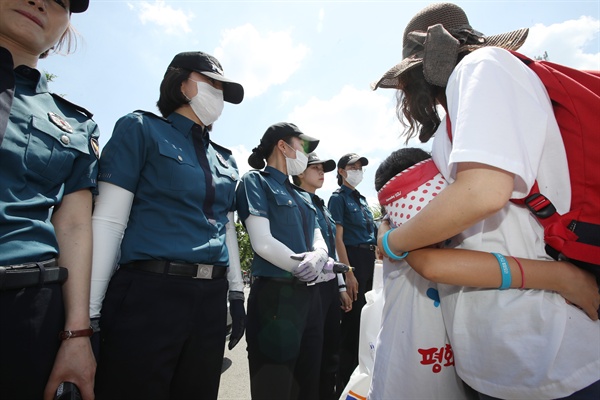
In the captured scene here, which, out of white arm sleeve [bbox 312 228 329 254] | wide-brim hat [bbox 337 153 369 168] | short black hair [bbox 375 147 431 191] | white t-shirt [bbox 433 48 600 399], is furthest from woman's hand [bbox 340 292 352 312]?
white t-shirt [bbox 433 48 600 399]

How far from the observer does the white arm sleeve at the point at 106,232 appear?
5.20 ft

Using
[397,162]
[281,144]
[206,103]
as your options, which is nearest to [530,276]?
[397,162]

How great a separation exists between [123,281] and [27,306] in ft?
1.73

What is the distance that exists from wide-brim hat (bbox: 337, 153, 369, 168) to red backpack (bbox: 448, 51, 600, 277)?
4.46 metres

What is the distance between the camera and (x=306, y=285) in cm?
271

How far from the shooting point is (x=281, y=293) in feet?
8.68

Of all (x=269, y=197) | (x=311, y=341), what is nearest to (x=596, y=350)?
(x=311, y=341)

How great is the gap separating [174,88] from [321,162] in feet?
8.95

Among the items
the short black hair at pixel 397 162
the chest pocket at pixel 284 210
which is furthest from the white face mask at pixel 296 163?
the short black hair at pixel 397 162

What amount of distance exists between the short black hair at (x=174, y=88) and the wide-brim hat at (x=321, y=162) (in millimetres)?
2560

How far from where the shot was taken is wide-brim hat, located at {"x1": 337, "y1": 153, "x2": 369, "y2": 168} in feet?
18.0

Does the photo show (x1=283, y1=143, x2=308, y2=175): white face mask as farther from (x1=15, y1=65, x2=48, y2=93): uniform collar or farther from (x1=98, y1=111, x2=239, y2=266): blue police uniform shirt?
(x1=15, y1=65, x2=48, y2=93): uniform collar

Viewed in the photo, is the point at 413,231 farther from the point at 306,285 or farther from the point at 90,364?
the point at 306,285

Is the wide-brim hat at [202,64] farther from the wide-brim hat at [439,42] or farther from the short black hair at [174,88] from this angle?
the wide-brim hat at [439,42]
